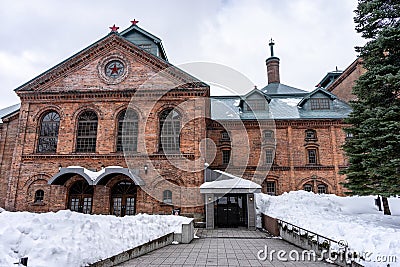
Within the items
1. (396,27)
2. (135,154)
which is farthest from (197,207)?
(396,27)

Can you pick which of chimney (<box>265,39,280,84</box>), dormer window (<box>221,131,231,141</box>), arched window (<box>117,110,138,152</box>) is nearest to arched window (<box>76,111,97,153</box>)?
arched window (<box>117,110,138,152</box>)

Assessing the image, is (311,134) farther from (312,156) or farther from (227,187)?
(227,187)

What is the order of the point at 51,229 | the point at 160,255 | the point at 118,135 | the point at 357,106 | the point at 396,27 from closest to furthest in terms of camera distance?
the point at 51,229
the point at 160,255
the point at 396,27
the point at 357,106
the point at 118,135

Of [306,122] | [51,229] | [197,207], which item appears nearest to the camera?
[51,229]

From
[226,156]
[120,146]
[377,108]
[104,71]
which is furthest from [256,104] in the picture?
[377,108]

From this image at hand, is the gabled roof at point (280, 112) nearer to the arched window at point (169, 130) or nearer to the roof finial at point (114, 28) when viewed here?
the arched window at point (169, 130)

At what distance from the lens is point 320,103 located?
81.5ft

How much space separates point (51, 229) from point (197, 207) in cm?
1243

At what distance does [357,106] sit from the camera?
12.3 metres

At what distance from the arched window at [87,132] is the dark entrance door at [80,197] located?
231cm

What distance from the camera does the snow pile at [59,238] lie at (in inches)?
191

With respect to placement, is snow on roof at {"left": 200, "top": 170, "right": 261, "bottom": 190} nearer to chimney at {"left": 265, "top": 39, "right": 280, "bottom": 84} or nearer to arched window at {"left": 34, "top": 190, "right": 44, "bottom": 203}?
arched window at {"left": 34, "top": 190, "right": 44, "bottom": 203}

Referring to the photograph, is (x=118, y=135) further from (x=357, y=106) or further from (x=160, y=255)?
(x=357, y=106)

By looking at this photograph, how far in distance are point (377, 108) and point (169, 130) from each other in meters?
12.1
